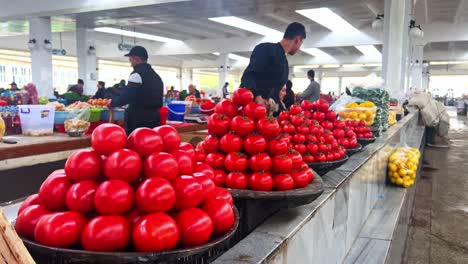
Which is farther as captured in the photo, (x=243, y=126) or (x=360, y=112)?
(x=360, y=112)

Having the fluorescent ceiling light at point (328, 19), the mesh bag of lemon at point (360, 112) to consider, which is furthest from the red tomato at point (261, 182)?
the fluorescent ceiling light at point (328, 19)

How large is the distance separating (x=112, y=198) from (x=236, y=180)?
0.75 m

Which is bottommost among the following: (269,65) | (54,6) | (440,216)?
(440,216)

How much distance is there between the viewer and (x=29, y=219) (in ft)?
3.85

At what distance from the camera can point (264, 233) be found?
4.96 ft

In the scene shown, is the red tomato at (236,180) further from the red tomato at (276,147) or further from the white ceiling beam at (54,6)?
the white ceiling beam at (54,6)

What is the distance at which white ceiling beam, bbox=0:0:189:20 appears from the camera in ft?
33.6

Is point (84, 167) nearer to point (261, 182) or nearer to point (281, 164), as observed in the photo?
point (261, 182)

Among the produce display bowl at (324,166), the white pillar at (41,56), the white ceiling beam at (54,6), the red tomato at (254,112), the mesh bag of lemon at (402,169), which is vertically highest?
the white ceiling beam at (54,6)

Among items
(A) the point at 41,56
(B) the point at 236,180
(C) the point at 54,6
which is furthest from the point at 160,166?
(A) the point at 41,56

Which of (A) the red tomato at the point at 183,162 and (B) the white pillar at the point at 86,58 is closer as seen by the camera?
(A) the red tomato at the point at 183,162

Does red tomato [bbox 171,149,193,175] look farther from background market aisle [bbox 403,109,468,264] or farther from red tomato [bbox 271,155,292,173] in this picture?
background market aisle [bbox 403,109,468,264]

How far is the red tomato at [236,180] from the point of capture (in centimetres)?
175

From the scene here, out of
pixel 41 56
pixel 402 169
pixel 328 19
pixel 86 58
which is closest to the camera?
pixel 402 169
